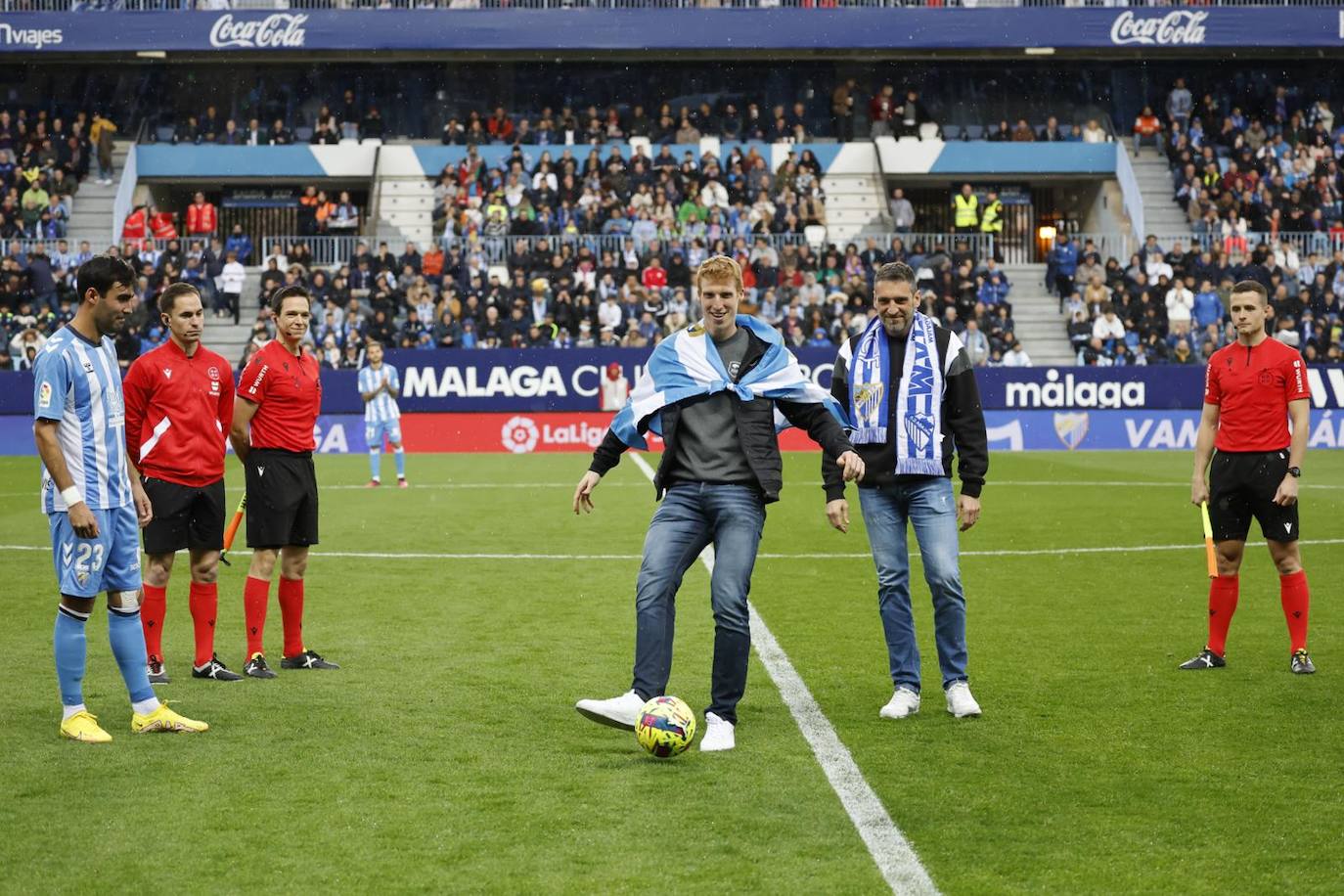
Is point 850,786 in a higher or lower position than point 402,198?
lower

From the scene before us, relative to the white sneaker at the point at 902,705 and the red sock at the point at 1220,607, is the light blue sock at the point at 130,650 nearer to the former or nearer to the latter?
the white sneaker at the point at 902,705

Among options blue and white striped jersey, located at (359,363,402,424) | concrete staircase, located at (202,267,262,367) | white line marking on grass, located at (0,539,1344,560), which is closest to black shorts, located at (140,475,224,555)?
white line marking on grass, located at (0,539,1344,560)

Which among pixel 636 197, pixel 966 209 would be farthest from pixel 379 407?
pixel 966 209

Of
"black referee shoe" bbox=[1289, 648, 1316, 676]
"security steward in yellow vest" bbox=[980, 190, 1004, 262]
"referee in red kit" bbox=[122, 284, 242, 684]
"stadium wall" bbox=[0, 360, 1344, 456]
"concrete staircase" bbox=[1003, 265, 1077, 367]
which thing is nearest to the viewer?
"referee in red kit" bbox=[122, 284, 242, 684]

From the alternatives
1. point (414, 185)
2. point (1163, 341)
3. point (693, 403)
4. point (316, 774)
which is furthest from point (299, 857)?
point (414, 185)

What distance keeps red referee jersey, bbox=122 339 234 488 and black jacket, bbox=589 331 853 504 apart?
2.60 m

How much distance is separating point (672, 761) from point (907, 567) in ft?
5.35

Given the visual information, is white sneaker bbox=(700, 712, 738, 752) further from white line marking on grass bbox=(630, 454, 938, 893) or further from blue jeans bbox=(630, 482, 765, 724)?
white line marking on grass bbox=(630, 454, 938, 893)

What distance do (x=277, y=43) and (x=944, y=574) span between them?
3651 centimetres

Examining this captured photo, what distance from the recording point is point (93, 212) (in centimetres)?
4062

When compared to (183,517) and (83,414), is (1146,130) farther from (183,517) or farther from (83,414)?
(83,414)

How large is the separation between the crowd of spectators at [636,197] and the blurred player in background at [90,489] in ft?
96.1

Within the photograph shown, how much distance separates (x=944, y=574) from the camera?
24.8ft

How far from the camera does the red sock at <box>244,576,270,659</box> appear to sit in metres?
8.90
